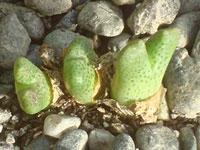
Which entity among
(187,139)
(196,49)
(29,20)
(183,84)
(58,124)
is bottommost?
(187,139)

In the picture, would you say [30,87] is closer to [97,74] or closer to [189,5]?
[97,74]

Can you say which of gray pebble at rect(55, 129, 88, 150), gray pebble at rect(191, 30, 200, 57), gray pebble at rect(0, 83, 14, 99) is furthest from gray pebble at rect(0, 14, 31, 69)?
gray pebble at rect(191, 30, 200, 57)

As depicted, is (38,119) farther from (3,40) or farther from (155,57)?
(155,57)

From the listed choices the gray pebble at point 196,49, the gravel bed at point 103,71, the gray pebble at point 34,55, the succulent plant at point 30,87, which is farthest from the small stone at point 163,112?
the gray pebble at point 34,55

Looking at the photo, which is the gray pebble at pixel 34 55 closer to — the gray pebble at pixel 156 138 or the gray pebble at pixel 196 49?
the gray pebble at pixel 156 138

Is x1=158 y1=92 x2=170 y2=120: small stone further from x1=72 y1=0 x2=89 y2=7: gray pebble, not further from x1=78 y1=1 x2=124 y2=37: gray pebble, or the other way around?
x1=72 y1=0 x2=89 y2=7: gray pebble

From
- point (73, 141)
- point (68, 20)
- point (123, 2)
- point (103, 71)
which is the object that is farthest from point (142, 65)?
point (68, 20)
